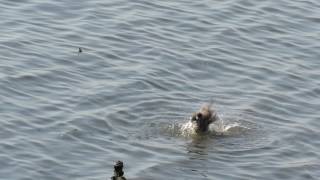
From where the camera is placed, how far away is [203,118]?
16.2 metres

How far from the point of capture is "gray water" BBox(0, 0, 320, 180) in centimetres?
1488

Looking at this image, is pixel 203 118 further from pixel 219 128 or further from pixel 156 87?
pixel 156 87

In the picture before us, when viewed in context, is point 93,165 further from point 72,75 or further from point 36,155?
point 72,75

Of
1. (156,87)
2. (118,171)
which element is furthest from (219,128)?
(118,171)

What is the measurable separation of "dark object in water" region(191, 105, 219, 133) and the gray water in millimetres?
200

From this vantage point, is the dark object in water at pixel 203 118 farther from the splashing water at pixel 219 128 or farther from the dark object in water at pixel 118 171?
the dark object in water at pixel 118 171

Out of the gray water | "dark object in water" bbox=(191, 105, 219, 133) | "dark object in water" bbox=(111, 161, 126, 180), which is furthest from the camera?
"dark object in water" bbox=(191, 105, 219, 133)

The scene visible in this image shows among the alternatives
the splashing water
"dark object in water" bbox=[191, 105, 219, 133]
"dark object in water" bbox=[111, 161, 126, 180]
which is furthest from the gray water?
"dark object in water" bbox=[111, 161, 126, 180]

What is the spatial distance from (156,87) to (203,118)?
6.84 feet

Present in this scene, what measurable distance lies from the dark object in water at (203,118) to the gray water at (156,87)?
20 cm

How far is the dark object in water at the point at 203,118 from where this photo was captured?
16.2 meters

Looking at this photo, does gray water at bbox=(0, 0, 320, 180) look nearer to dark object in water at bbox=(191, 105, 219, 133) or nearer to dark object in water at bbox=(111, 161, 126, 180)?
dark object in water at bbox=(191, 105, 219, 133)

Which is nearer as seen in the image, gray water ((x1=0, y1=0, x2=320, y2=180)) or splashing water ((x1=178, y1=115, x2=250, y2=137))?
gray water ((x1=0, y1=0, x2=320, y2=180))

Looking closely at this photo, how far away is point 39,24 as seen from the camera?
20484 mm
